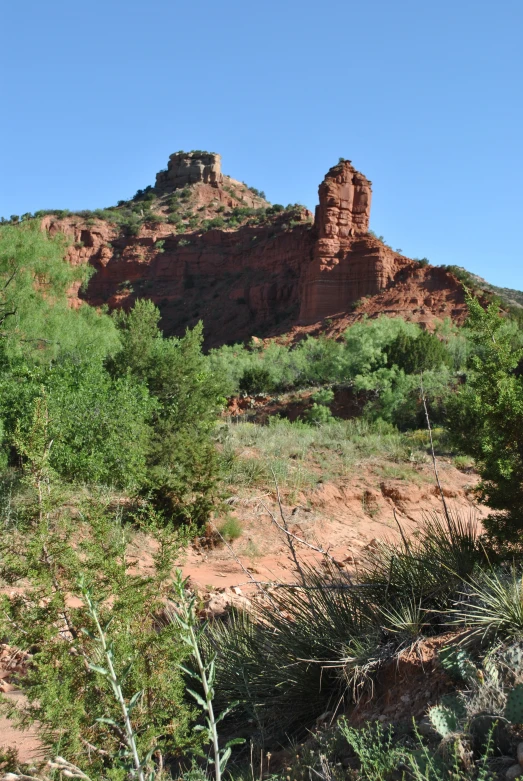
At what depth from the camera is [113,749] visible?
309 cm

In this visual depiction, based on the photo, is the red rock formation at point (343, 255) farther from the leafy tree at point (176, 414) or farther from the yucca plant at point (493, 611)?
the yucca plant at point (493, 611)

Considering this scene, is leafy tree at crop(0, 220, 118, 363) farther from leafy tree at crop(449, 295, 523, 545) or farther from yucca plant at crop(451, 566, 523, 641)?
yucca plant at crop(451, 566, 523, 641)

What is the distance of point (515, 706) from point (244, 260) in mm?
66595

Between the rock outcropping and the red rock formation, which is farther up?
the rock outcropping

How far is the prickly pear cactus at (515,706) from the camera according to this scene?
263cm

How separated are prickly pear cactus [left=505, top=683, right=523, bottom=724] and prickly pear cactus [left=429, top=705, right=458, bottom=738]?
0.24 meters

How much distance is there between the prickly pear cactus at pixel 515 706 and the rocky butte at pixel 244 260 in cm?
4018

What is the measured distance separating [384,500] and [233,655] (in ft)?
27.5

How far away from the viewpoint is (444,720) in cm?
276

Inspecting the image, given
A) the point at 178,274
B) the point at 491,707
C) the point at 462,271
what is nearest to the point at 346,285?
the point at 462,271

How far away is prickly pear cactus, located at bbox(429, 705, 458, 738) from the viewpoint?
2.70m

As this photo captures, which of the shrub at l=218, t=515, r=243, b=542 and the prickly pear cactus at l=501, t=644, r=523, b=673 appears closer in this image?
the prickly pear cactus at l=501, t=644, r=523, b=673

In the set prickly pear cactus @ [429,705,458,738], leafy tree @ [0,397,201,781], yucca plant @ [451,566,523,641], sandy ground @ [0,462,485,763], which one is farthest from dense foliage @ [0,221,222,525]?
prickly pear cactus @ [429,705,458,738]

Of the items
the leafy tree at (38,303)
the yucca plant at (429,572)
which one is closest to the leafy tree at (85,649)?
the yucca plant at (429,572)
